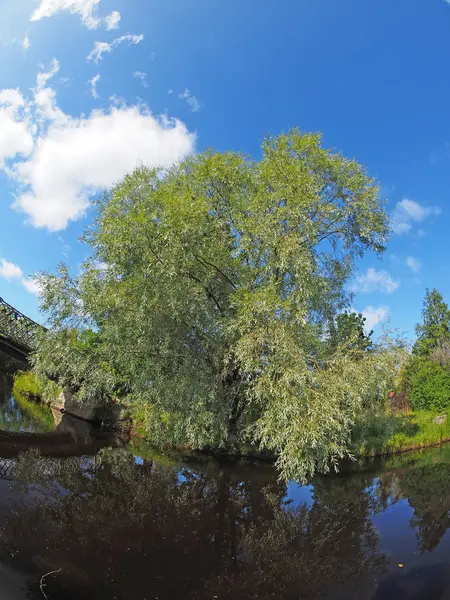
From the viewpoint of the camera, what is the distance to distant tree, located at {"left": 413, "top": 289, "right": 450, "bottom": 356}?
56.8 meters

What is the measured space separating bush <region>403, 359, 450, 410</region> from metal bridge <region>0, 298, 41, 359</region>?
2660 centimetres

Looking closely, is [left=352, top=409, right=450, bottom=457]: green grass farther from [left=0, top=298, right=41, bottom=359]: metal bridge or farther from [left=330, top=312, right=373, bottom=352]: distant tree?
[left=0, top=298, right=41, bottom=359]: metal bridge

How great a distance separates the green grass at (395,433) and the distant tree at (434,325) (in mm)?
32310

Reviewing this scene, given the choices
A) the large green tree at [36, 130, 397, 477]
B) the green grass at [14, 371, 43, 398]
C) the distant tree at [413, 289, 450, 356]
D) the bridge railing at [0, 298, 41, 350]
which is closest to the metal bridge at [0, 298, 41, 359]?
the bridge railing at [0, 298, 41, 350]

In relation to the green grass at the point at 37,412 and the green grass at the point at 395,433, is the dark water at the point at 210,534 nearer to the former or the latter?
the green grass at the point at 395,433

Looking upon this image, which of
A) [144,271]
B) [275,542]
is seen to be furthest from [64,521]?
[144,271]

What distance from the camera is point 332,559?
8.20 m

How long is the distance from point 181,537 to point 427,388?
2783 cm

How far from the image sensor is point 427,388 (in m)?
30.8

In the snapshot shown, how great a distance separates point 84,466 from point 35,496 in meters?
4.30

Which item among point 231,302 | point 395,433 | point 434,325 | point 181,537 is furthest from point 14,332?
point 434,325

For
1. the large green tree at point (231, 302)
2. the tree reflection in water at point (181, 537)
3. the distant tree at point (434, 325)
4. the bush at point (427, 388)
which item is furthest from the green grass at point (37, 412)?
the distant tree at point (434, 325)

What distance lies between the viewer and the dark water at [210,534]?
682 cm

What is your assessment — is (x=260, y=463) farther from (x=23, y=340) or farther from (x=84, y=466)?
(x=23, y=340)
